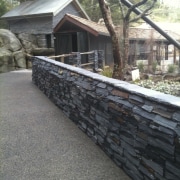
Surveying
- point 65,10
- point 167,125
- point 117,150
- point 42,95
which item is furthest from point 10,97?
point 65,10

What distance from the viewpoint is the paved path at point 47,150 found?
323 centimetres

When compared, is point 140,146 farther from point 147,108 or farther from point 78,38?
point 78,38

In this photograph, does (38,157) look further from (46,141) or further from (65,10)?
(65,10)

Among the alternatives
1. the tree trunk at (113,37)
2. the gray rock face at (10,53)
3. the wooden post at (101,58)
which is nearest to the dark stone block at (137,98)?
the tree trunk at (113,37)

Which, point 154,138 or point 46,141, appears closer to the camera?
point 154,138

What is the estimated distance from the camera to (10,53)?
15.7 meters

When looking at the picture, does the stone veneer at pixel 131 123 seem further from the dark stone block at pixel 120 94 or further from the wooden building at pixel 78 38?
the wooden building at pixel 78 38

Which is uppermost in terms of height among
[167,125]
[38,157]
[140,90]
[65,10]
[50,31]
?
[65,10]

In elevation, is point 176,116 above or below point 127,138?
above

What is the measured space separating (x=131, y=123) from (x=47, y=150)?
159 cm

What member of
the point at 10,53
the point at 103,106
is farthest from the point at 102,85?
the point at 10,53

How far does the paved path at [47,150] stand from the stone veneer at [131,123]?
0.19 metres

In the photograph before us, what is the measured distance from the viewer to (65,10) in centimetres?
2059

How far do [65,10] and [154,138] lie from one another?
1948cm
